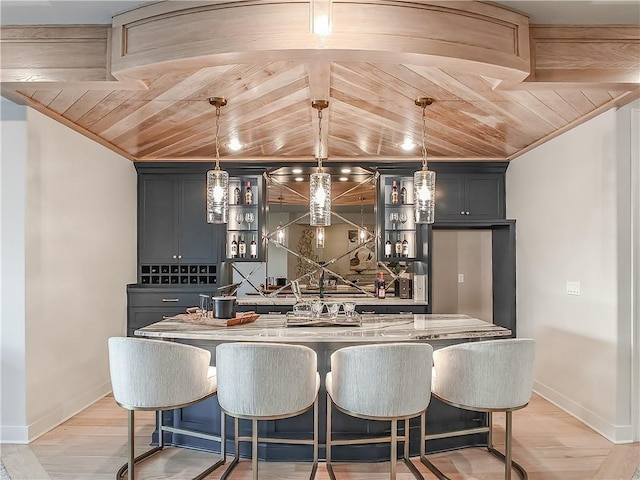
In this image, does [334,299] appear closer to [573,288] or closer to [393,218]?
[393,218]

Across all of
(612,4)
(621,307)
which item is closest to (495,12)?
(612,4)

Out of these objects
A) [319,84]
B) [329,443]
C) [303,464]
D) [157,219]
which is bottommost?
[303,464]

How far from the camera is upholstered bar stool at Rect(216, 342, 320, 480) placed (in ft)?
7.64

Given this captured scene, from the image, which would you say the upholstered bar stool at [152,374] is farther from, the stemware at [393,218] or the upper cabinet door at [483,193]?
the upper cabinet door at [483,193]

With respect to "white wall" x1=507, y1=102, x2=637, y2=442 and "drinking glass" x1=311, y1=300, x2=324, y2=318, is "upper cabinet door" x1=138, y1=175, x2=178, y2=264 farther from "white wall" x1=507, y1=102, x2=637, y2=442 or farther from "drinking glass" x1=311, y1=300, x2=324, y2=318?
"white wall" x1=507, y1=102, x2=637, y2=442

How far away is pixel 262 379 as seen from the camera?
7.64ft

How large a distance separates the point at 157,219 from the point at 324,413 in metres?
3.30

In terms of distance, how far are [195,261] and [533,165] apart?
3830 mm

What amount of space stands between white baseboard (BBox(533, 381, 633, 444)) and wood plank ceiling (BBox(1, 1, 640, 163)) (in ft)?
7.60

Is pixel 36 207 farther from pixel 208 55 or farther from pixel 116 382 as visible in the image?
pixel 208 55

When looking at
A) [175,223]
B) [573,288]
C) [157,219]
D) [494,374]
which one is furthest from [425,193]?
[157,219]

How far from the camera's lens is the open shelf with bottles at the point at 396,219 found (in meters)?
5.54

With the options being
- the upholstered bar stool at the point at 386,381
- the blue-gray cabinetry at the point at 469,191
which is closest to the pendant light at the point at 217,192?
the upholstered bar stool at the point at 386,381

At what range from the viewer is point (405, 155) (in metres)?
5.25
